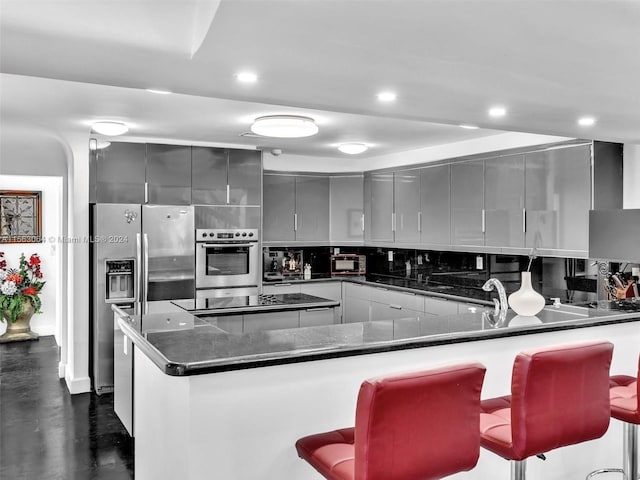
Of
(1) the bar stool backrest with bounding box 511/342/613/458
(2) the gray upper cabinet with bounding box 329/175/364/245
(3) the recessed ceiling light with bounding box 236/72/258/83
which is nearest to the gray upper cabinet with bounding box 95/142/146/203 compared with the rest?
(2) the gray upper cabinet with bounding box 329/175/364/245

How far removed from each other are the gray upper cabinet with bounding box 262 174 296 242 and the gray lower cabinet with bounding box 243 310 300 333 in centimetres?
260

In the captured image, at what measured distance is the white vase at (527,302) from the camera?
3125mm

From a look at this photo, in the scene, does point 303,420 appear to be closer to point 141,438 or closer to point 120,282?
point 141,438

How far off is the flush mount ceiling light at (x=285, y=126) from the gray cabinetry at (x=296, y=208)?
2350 millimetres

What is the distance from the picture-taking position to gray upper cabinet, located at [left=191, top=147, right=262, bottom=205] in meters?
5.78

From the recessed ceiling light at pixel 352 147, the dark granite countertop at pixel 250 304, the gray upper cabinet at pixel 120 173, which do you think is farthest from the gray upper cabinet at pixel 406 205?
the gray upper cabinet at pixel 120 173

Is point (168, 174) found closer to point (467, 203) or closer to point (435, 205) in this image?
point (435, 205)

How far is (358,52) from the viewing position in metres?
2.13

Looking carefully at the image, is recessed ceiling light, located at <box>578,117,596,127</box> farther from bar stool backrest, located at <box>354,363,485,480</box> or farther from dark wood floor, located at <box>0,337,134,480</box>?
dark wood floor, located at <box>0,337,134,480</box>

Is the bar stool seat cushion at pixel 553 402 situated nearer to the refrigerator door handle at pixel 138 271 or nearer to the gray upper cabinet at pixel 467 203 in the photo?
the gray upper cabinet at pixel 467 203

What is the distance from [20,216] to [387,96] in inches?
248

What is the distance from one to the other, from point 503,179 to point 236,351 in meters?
3.67

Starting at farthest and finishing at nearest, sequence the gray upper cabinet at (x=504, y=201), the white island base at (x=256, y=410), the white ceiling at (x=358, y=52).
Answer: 1. the gray upper cabinet at (x=504, y=201)
2. the white island base at (x=256, y=410)
3. the white ceiling at (x=358, y=52)

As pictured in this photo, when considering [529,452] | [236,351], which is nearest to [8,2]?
[236,351]
